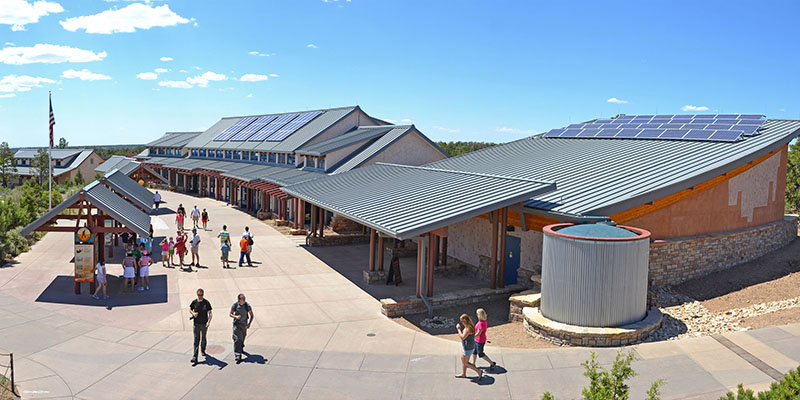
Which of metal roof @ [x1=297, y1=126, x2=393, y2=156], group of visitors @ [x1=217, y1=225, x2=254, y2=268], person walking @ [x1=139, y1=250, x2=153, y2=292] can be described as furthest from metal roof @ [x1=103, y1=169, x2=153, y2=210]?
metal roof @ [x1=297, y1=126, x2=393, y2=156]

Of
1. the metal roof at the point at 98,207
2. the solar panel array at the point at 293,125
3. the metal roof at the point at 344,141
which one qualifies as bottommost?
the metal roof at the point at 98,207

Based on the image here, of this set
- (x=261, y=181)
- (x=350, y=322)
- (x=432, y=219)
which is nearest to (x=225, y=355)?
(x=350, y=322)

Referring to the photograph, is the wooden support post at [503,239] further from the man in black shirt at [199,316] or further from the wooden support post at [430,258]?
the man in black shirt at [199,316]

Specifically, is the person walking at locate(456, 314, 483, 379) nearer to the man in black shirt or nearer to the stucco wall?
the man in black shirt

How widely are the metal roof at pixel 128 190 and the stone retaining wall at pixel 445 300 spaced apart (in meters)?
15.6

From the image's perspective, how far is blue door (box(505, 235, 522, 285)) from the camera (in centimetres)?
1945

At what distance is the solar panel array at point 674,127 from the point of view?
21.3 metres

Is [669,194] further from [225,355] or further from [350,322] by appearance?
[225,355]

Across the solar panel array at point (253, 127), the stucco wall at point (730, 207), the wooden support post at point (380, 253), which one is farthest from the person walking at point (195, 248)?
the solar panel array at point (253, 127)

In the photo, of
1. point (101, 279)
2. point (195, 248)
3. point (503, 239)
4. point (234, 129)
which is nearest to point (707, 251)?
point (503, 239)

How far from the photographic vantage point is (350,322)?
15172mm

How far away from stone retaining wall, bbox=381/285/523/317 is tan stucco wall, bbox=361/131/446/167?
19.0 meters

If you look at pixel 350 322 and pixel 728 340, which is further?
pixel 350 322

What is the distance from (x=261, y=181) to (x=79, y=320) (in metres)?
23.4
